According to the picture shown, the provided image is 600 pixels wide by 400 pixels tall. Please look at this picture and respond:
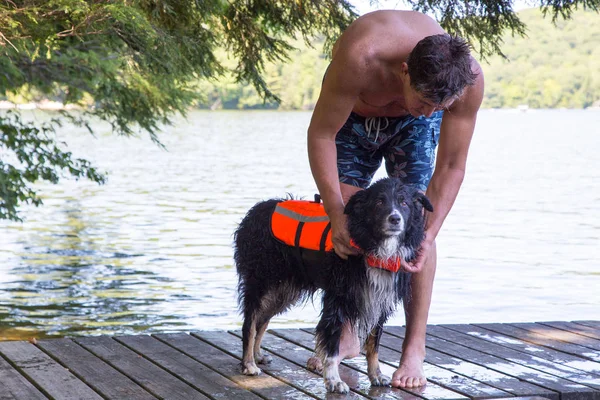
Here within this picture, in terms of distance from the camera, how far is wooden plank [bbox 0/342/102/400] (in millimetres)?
3982

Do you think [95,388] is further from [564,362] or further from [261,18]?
[261,18]

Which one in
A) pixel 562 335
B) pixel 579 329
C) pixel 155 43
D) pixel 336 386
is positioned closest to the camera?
pixel 336 386

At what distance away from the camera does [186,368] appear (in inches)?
176

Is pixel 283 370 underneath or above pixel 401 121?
underneath

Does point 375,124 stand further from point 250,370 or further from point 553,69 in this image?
point 553,69

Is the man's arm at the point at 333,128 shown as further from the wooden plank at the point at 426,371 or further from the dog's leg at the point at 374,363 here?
the wooden plank at the point at 426,371

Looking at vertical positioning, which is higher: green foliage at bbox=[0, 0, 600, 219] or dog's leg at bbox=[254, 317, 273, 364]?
green foliage at bbox=[0, 0, 600, 219]

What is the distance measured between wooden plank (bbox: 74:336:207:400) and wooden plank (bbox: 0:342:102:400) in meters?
0.26

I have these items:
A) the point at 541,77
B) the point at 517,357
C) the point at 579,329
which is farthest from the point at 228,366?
the point at 541,77

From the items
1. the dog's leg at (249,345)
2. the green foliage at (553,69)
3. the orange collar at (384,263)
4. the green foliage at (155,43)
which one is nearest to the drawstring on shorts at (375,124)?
the orange collar at (384,263)

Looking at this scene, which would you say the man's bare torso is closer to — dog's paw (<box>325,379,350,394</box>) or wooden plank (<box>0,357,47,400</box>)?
dog's paw (<box>325,379,350,394</box>)

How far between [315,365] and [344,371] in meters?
0.15

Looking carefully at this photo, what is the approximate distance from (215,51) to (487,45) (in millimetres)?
2581

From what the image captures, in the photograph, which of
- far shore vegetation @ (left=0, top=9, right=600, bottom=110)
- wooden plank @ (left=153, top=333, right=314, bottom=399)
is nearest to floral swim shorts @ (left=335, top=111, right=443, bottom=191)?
wooden plank @ (left=153, top=333, right=314, bottom=399)
